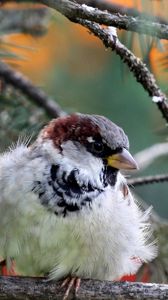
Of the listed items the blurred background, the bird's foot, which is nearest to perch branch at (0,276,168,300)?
the bird's foot

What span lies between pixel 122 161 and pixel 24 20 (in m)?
0.94

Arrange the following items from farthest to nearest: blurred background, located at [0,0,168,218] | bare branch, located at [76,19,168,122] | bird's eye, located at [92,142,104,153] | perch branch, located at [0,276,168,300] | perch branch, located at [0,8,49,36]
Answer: blurred background, located at [0,0,168,218]
perch branch, located at [0,8,49,36]
bird's eye, located at [92,142,104,153]
perch branch, located at [0,276,168,300]
bare branch, located at [76,19,168,122]

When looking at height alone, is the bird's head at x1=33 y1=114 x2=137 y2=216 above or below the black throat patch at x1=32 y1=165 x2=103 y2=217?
above

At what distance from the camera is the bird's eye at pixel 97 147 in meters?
2.30

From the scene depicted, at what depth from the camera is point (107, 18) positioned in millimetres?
1661

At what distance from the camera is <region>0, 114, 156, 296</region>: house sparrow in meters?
2.22

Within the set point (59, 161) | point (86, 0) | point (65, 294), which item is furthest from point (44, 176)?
point (86, 0)

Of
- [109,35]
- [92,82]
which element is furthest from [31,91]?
[92,82]

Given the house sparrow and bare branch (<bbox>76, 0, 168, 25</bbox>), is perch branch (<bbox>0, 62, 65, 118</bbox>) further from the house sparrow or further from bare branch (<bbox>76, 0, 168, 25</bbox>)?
bare branch (<bbox>76, 0, 168, 25</bbox>)

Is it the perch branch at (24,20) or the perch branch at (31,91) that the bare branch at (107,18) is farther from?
the perch branch at (24,20)

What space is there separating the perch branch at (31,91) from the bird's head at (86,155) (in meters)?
0.36

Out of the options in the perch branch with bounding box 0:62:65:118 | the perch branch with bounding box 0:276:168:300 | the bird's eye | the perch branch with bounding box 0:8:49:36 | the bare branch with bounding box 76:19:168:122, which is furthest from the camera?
the perch branch with bounding box 0:8:49:36

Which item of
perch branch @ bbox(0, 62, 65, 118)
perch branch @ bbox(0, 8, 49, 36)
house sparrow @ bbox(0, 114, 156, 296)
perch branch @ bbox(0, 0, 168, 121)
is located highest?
perch branch @ bbox(0, 8, 49, 36)

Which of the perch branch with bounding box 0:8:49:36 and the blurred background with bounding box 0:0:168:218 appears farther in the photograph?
the blurred background with bounding box 0:0:168:218
